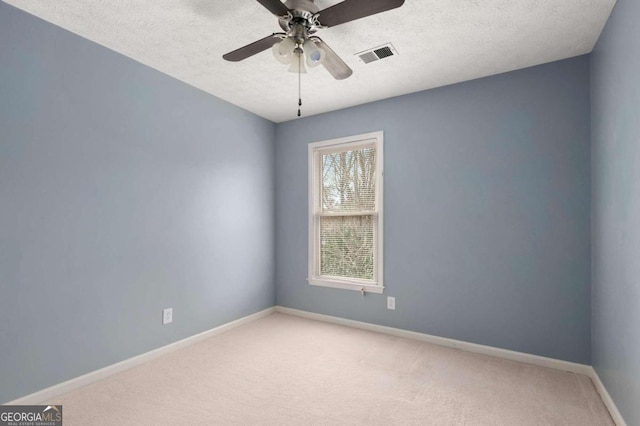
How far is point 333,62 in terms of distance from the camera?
2.04 meters

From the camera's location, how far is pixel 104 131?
8.09ft

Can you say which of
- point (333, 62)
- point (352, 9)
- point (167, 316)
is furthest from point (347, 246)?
point (352, 9)

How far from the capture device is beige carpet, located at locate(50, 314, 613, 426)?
→ 195 centimetres

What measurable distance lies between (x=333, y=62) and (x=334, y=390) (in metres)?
2.29

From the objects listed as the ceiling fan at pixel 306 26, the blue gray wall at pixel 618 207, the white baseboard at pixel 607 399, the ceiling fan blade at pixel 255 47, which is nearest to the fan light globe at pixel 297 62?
the ceiling fan at pixel 306 26

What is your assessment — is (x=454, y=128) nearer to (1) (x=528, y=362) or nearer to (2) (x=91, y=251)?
(1) (x=528, y=362)

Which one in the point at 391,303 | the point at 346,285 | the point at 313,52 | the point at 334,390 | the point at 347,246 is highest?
the point at 313,52

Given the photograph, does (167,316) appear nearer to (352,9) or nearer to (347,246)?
(347,246)

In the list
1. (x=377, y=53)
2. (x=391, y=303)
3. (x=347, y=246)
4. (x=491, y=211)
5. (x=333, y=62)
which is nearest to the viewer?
(x=333, y=62)

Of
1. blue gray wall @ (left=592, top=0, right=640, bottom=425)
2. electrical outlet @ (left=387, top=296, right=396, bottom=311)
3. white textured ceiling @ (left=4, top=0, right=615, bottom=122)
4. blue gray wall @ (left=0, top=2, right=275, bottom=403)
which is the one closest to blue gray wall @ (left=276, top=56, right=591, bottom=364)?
electrical outlet @ (left=387, top=296, right=396, bottom=311)

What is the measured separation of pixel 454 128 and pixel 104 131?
311cm

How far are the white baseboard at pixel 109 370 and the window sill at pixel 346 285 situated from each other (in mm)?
1062

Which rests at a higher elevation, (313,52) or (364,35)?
(364,35)

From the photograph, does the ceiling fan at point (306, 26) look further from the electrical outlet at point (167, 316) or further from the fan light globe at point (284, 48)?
the electrical outlet at point (167, 316)
